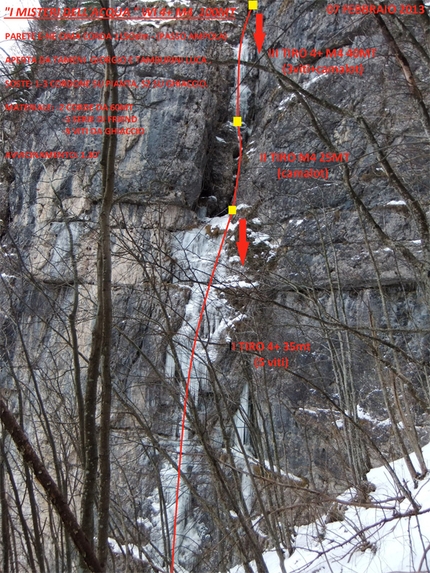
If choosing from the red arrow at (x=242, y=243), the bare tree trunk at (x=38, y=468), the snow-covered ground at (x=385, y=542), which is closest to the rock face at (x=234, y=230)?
the red arrow at (x=242, y=243)

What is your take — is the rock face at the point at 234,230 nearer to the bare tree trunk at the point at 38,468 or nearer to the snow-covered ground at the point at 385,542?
the snow-covered ground at the point at 385,542

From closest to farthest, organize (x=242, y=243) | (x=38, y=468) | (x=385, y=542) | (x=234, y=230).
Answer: (x=38, y=468) → (x=385, y=542) → (x=242, y=243) → (x=234, y=230)

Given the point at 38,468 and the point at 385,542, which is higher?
the point at 38,468

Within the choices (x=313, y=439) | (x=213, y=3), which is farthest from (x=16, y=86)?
(x=213, y=3)

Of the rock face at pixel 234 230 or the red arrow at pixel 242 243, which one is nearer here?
the rock face at pixel 234 230

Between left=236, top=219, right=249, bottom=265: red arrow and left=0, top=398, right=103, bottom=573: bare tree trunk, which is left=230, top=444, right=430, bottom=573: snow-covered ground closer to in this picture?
left=0, top=398, right=103, bottom=573: bare tree trunk

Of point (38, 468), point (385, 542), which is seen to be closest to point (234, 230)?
point (385, 542)

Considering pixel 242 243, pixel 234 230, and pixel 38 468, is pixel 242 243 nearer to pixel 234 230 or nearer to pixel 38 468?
pixel 234 230

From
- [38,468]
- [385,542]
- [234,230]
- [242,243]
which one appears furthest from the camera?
[234,230]

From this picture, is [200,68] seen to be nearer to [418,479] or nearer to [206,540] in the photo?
[206,540]

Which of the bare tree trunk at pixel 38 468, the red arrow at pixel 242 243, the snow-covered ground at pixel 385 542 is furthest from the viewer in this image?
the red arrow at pixel 242 243

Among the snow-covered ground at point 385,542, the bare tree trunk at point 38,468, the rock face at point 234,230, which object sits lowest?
the snow-covered ground at point 385,542

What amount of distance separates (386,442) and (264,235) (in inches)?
218

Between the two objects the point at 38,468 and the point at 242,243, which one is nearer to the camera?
the point at 38,468
